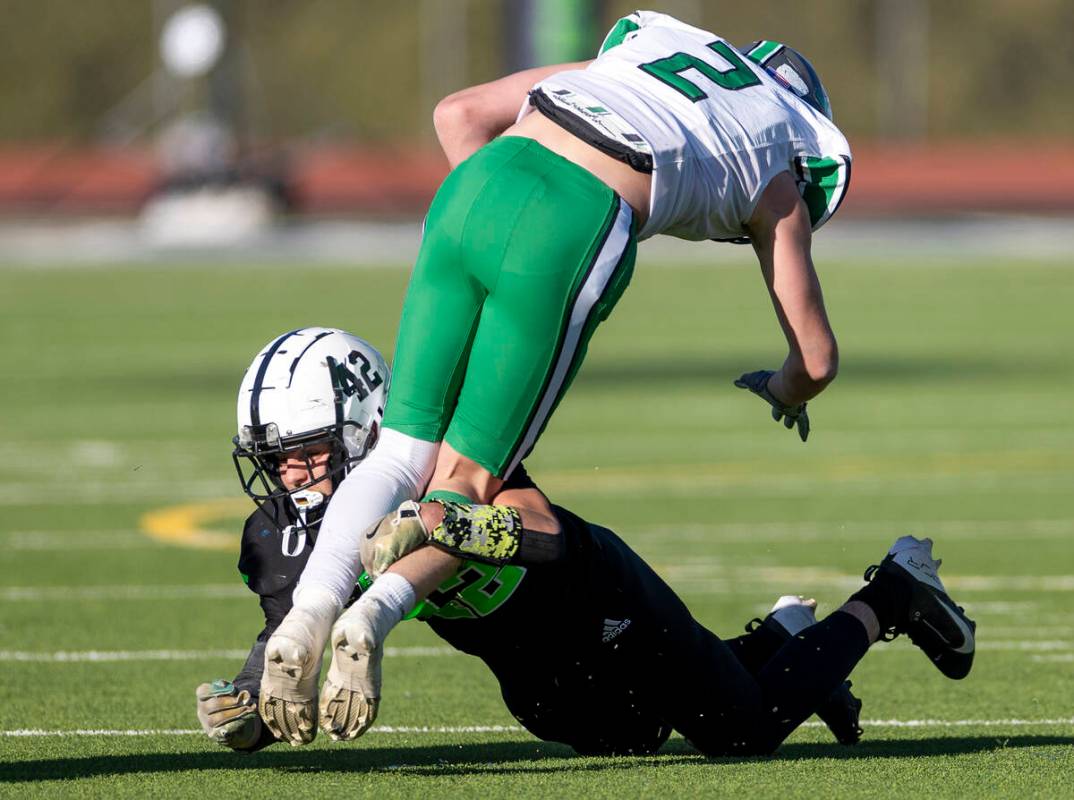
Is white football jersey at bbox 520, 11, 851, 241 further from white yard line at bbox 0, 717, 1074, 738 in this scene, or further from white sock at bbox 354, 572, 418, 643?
white yard line at bbox 0, 717, 1074, 738

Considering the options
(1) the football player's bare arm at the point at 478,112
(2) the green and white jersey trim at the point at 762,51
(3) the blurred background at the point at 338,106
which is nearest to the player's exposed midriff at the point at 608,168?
(1) the football player's bare arm at the point at 478,112

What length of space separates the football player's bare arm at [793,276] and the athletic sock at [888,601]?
2.37 feet

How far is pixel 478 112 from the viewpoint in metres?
5.43

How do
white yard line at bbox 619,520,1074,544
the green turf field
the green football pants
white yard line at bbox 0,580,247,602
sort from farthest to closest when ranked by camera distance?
white yard line at bbox 619,520,1074,544, white yard line at bbox 0,580,247,602, the green turf field, the green football pants

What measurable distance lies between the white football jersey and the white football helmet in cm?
83

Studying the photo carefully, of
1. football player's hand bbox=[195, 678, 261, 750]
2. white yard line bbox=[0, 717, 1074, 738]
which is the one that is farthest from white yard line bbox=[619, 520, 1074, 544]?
football player's hand bbox=[195, 678, 261, 750]

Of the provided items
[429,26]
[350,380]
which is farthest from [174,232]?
[350,380]

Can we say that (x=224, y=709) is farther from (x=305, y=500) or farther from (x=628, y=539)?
(x=628, y=539)

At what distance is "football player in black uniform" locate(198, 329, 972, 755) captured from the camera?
17.4 ft

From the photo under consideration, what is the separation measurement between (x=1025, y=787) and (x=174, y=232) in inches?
1765

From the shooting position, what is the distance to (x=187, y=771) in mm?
5301

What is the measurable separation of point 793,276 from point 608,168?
539mm

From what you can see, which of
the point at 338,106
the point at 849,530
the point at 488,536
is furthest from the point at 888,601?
the point at 338,106

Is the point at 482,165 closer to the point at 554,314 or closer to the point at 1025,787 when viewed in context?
the point at 554,314
